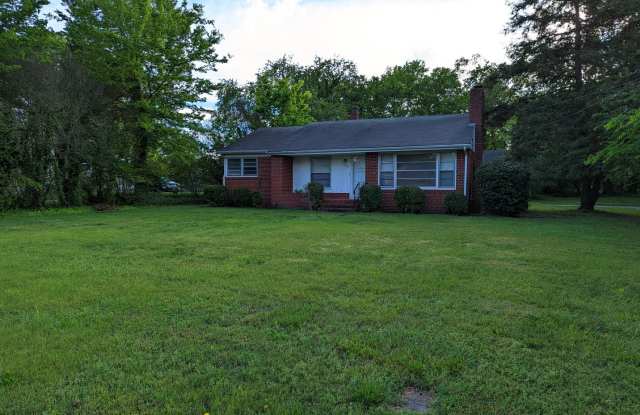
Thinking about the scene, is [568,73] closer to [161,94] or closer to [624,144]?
[624,144]

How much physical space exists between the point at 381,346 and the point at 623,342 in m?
1.88

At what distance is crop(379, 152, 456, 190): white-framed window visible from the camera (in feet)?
52.3

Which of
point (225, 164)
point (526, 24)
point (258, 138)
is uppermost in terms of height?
point (526, 24)

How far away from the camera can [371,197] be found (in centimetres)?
1611

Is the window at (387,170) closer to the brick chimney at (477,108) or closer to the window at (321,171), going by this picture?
the window at (321,171)

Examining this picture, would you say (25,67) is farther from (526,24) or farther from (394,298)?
(526,24)

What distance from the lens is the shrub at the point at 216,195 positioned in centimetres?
1914

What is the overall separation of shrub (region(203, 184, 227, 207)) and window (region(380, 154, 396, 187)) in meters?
7.34

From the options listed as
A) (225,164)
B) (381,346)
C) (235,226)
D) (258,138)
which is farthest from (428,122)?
(381,346)

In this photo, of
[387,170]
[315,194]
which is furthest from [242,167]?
[387,170]

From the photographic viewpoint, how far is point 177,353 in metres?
2.86

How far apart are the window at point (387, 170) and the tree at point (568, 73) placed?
235 inches

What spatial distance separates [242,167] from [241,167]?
0.06 metres

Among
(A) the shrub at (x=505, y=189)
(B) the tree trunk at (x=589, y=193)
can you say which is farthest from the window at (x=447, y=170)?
(B) the tree trunk at (x=589, y=193)
